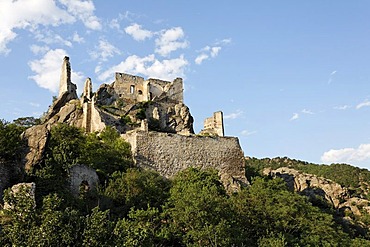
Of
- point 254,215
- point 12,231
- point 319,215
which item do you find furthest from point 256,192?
point 12,231

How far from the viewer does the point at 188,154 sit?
43.1 metres

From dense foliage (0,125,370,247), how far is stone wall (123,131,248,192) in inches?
52.3

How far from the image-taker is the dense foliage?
28.2 meters

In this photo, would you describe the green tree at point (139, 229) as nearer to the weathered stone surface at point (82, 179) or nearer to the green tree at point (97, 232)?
the green tree at point (97, 232)

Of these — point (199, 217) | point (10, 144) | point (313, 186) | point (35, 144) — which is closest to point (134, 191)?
point (199, 217)

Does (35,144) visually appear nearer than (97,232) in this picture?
No

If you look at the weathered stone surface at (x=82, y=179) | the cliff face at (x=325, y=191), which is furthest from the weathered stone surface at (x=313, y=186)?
the weathered stone surface at (x=82, y=179)

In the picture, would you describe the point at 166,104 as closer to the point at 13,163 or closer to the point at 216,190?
the point at 216,190

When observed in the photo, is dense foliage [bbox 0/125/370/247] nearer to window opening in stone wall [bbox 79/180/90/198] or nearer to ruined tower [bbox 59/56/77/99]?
window opening in stone wall [bbox 79/180/90/198]

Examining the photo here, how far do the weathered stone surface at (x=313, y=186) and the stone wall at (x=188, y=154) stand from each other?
36.9ft

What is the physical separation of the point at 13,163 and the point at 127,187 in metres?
8.52

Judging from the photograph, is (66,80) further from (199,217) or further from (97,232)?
(97,232)

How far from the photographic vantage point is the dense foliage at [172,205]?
28.2 meters

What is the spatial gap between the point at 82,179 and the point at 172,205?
6727 mm
